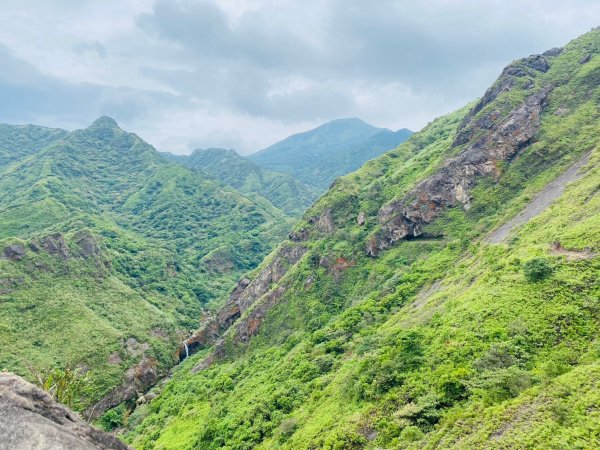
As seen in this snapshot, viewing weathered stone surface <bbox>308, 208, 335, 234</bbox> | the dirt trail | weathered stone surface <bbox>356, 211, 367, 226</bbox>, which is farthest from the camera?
weathered stone surface <bbox>308, 208, 335, 234</bbox>

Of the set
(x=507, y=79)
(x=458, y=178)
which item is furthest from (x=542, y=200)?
(x=507, y=79)

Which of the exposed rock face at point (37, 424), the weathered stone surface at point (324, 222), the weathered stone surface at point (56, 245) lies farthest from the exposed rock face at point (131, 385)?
the exposed rock face at point (37, 424)

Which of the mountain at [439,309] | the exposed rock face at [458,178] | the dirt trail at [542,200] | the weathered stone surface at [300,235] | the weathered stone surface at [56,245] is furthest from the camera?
the weathered stone surface at [56,245]

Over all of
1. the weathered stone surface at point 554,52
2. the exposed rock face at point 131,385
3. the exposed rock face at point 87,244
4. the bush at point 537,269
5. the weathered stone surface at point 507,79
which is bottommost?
the exposed rock face at point 131,385

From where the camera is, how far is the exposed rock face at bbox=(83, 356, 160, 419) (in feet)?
244

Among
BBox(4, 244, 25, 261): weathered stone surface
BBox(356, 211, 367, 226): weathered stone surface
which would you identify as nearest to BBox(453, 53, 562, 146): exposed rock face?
BBox(356, 211, 367, 226): weathered stone surface

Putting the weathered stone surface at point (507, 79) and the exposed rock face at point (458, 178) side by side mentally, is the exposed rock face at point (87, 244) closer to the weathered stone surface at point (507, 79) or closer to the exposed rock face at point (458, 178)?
the exposed rock face at point (458, 178)

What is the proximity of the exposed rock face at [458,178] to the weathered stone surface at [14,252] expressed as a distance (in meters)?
82.4

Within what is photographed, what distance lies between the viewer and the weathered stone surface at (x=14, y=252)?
3828 inches

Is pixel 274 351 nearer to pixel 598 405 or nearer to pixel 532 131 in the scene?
pixel 598 405

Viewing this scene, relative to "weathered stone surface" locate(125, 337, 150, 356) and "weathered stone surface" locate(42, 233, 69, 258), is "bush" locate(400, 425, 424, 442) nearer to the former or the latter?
"weathered stone surface" locate(125, 337, 150, 356)

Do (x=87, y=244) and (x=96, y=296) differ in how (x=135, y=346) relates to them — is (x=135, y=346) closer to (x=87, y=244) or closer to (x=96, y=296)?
(x=96, y=296)

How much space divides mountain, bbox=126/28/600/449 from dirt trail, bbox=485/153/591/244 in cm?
28

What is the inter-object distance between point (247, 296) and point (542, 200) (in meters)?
60.1
